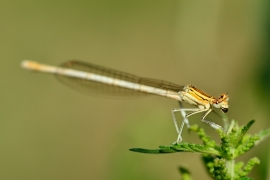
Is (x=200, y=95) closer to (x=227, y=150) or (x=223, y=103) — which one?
(x=223, y=103)

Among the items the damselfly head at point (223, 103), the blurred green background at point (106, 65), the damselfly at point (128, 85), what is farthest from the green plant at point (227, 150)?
the blurred green background at point (106, 65)

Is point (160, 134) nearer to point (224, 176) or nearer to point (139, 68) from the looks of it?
point (224, 176)

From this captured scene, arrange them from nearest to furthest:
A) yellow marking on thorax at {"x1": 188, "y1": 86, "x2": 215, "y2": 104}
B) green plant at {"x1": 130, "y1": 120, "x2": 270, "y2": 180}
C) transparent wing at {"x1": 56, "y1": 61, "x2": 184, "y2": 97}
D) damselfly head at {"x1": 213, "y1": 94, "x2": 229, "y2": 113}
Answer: green plant at {"x1": 130, "y1": 120, "x2": 270, "y2": 180} → damselfly head at {"x1": 213, "y1": 94, "x2": 229, "y2": 113} → yellow marking on thorax at {"x1": 188, "y1": 86, "x2": 215, "y2": 104} → transparent wing at {"x1": 56, "y1": 61, "x2": 184, "y2": 97}

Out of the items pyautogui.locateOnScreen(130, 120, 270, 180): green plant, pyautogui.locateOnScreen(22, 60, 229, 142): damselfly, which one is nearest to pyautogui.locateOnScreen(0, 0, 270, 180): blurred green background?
pyautogui.locateOnScreen(22, 60, 229, 142): damselfly

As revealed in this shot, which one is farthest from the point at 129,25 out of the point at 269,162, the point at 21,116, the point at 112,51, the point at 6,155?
the point at 269,162

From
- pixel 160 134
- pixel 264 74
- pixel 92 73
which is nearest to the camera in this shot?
pixel 264 74

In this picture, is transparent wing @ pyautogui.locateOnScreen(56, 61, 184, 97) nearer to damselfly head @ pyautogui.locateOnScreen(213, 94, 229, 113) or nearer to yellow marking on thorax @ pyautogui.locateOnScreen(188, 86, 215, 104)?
yellow marking on thorax @ pyautogui.locateOnScreen(188, 86, 215, 104)

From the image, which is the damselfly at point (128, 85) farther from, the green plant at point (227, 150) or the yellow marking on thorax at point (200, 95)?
the green plant at point (227, 150)

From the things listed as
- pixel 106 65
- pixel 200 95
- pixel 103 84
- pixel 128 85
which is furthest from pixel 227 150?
pixel 106 65
